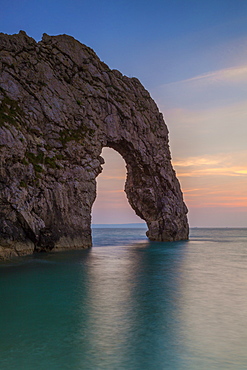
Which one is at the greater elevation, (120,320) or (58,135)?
(58,135)

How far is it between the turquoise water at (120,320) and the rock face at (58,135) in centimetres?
1052

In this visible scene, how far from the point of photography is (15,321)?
13375mm

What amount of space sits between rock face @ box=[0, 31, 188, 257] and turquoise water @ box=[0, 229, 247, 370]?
1052 centimetres

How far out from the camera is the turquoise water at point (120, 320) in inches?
407

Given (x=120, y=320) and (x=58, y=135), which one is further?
(x=58, y=135)

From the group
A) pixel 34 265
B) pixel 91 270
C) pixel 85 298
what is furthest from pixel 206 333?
pixel 34 265

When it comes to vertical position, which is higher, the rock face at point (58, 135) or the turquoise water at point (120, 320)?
the rock face at point (58, 135)

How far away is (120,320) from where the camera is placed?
47.1 feet

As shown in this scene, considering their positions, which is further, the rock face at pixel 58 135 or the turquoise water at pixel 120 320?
the rock face at pixel 58 135

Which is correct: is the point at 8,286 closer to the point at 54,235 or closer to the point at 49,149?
the point at 54,235

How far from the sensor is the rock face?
34.4 meters

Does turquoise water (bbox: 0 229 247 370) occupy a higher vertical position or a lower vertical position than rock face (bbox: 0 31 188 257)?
lower

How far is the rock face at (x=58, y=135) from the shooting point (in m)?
34.4

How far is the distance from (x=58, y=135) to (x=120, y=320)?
1291 inches
